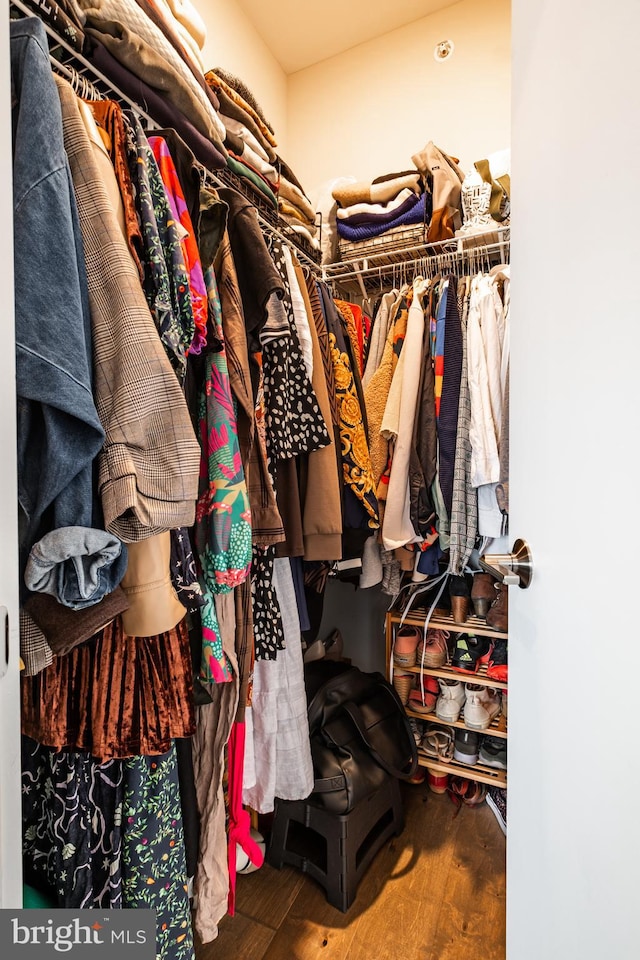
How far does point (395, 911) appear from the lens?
1153 millimetres

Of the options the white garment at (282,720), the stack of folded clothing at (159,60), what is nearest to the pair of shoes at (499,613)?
the white garment at (282,720)

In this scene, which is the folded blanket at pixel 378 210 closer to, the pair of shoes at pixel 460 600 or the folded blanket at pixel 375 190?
the folded blanket at pixel 375 190

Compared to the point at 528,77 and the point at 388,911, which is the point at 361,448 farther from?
the point at 388,911

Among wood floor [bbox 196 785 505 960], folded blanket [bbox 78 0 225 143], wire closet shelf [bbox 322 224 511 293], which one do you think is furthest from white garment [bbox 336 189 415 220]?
wood floor [bbox 196 785 505 960]

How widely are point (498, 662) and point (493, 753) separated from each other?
30cm

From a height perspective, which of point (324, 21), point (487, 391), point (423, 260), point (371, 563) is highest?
point (324, 21)

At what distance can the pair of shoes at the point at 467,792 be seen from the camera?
154cm

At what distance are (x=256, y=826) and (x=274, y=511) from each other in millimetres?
1116

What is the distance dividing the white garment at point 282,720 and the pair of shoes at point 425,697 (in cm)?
61

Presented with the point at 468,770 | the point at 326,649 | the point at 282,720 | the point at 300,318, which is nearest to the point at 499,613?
the point at 468,770

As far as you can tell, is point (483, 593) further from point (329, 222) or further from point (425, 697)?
point (329, 222)

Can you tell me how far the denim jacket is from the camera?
49 centimetres

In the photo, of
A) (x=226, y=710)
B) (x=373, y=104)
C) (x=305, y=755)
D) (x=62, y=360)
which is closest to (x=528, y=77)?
(x=62, y=360)

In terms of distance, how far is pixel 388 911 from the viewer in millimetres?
1152
